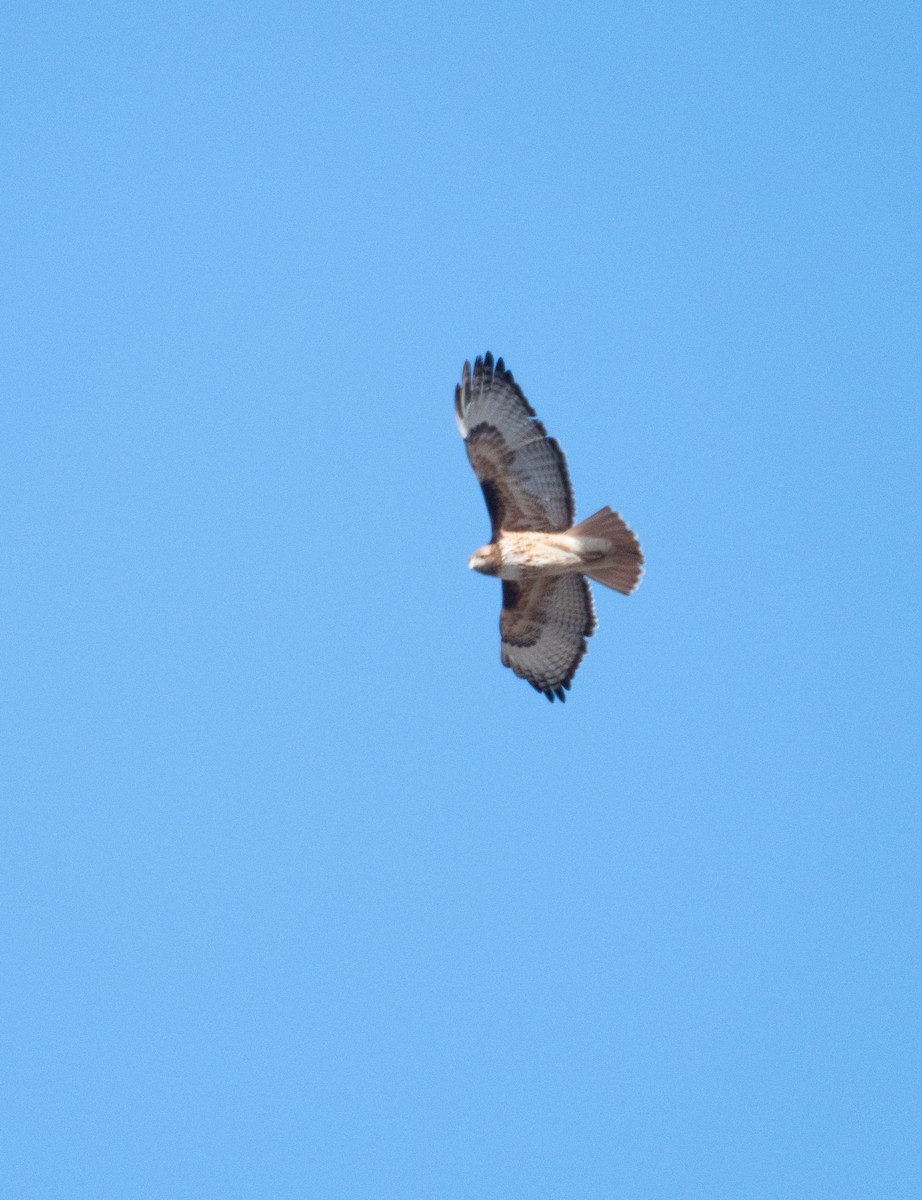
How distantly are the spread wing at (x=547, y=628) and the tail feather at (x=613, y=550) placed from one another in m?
0.64

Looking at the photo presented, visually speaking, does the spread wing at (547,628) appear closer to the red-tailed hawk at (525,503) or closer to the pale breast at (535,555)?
the red-tailed hawk at (525,503)

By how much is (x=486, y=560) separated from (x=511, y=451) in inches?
32.1

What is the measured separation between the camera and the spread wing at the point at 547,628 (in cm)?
1364

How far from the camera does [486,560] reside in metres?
13.1

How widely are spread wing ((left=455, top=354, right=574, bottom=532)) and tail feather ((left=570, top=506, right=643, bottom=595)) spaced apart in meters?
0.34

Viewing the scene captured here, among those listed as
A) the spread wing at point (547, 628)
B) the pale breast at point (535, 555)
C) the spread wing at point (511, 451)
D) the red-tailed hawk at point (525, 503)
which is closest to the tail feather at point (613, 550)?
the red-tailed hawk at point (525, 503)

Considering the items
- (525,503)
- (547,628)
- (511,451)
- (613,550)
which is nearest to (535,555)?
(525,503)

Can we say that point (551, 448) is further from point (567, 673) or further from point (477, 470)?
point (567, 673)

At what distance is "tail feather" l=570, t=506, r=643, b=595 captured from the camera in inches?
499

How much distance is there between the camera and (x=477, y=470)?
13195 millimetres

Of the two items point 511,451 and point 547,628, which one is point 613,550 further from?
point 547,628

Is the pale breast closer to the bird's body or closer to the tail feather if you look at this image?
the bird's body

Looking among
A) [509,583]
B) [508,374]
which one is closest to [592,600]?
[509,583]

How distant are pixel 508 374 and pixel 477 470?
2.42ft
